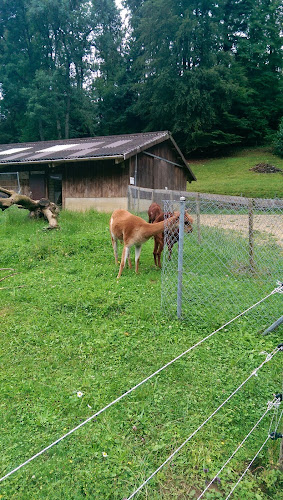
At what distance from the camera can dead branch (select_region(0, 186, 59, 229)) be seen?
9.75 m

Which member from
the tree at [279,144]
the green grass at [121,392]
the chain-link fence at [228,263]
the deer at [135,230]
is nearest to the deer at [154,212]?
the chain-link fence at [228,263]

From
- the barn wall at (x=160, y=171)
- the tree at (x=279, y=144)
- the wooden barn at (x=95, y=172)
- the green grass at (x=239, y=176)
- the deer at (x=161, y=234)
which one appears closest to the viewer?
the deer at (x=161, y=234)

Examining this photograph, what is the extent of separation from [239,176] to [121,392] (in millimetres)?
27595

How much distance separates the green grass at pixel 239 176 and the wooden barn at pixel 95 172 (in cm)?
616

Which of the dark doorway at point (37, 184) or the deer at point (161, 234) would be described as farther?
the dark doorway at point (37, 184)

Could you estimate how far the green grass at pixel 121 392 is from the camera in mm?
2365

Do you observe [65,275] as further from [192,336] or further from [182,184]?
[182,184]

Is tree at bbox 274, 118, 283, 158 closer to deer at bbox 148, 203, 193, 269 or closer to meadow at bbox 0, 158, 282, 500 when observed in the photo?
deer at bbox 148, 203, 193, 269

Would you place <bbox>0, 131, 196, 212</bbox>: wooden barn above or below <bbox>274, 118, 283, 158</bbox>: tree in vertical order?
below

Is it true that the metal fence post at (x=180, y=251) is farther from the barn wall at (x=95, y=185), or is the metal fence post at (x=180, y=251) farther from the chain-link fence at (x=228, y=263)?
the barn wall at (x=95, y=185)

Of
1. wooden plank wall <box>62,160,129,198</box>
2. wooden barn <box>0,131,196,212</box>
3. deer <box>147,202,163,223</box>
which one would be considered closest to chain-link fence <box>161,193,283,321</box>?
deer <box>147,202,163,223</box>

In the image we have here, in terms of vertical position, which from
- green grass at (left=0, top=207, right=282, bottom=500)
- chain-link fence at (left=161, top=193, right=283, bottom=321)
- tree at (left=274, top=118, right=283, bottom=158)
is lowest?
green grass at (left=0, top=207, right=282, bottom=500)

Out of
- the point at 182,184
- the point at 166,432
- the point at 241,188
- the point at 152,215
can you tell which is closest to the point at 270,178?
the point at 241,188

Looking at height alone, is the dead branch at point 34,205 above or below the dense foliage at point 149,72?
below
